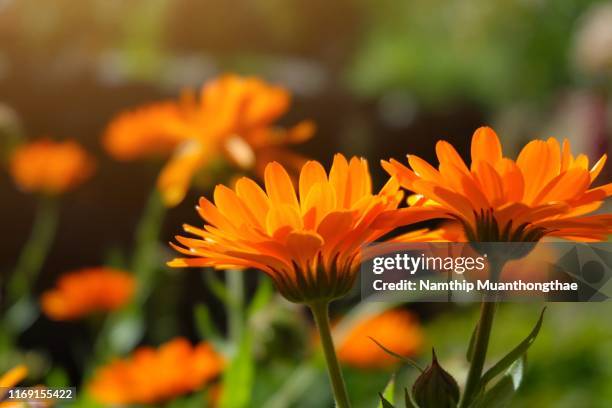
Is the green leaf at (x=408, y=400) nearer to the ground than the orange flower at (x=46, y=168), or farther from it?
nearer to the ground

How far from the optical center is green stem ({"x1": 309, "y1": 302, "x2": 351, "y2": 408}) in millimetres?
254

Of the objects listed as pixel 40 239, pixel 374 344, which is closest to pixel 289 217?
pixel 374 344

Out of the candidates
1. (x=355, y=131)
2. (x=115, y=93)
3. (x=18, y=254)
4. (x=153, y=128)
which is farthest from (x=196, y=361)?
(x=355, y=131)

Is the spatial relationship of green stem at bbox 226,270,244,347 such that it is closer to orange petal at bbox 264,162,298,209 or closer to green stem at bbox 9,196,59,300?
orange petal at bbox 264,162,298,209

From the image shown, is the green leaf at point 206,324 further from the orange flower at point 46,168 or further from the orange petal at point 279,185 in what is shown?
the orange flower at point 46,168

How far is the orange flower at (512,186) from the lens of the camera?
0.24 meters

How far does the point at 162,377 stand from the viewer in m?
0.55

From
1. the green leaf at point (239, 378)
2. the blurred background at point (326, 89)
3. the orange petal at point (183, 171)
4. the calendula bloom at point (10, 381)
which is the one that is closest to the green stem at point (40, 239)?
the blurred background at point (326, 89)

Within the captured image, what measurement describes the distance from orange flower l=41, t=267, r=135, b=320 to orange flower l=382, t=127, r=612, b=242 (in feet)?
2.42

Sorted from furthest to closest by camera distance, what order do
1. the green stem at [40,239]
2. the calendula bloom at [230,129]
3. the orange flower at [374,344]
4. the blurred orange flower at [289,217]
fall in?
the green stem at [40,239]
the orange flower at [374,344]
the calendula bloom at [230,129]
the blurred orange flower at [289,217]

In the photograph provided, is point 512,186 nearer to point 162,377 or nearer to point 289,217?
point 289,217

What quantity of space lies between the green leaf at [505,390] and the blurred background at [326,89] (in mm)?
354

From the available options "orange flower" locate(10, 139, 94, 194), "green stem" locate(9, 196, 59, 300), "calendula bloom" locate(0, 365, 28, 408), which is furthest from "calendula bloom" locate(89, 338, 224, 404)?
"green stem" locate(9, 196, 59, 300)

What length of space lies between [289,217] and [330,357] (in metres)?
0.05
